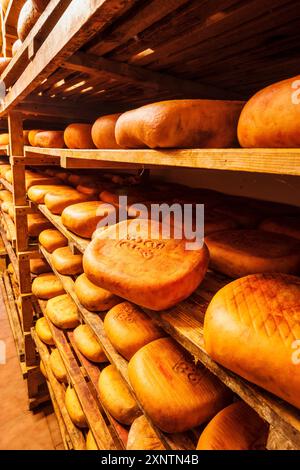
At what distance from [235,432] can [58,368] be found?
172 centimetres

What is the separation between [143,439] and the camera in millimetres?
1056

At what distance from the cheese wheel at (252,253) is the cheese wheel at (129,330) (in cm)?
36

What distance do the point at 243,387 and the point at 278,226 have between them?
0.71 metres

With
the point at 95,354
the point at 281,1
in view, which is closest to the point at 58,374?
the point at 95,354

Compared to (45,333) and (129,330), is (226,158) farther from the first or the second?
(45,333)

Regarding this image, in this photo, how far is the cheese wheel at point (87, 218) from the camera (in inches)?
59.2

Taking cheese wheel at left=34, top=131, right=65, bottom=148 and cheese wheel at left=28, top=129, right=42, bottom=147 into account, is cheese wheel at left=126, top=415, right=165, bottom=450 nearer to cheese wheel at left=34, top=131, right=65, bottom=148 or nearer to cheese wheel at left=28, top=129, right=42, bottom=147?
cheese wheel at left=34, top=131, right=65, bottom=148

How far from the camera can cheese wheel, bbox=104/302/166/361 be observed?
1.12 metres

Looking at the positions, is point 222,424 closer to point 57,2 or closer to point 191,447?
point 191,447

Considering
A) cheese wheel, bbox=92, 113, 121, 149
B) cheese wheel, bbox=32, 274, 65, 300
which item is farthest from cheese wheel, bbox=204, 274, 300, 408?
cheese wheel, bbox=32, 274, 65, 300

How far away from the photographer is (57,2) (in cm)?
99

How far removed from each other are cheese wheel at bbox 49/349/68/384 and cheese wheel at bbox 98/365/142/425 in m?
0.91

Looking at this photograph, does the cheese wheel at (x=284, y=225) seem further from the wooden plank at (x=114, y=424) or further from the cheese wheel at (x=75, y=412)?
the cheese wheel at (x=75, y=412)

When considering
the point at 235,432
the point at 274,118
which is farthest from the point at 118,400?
the point at 274,118
